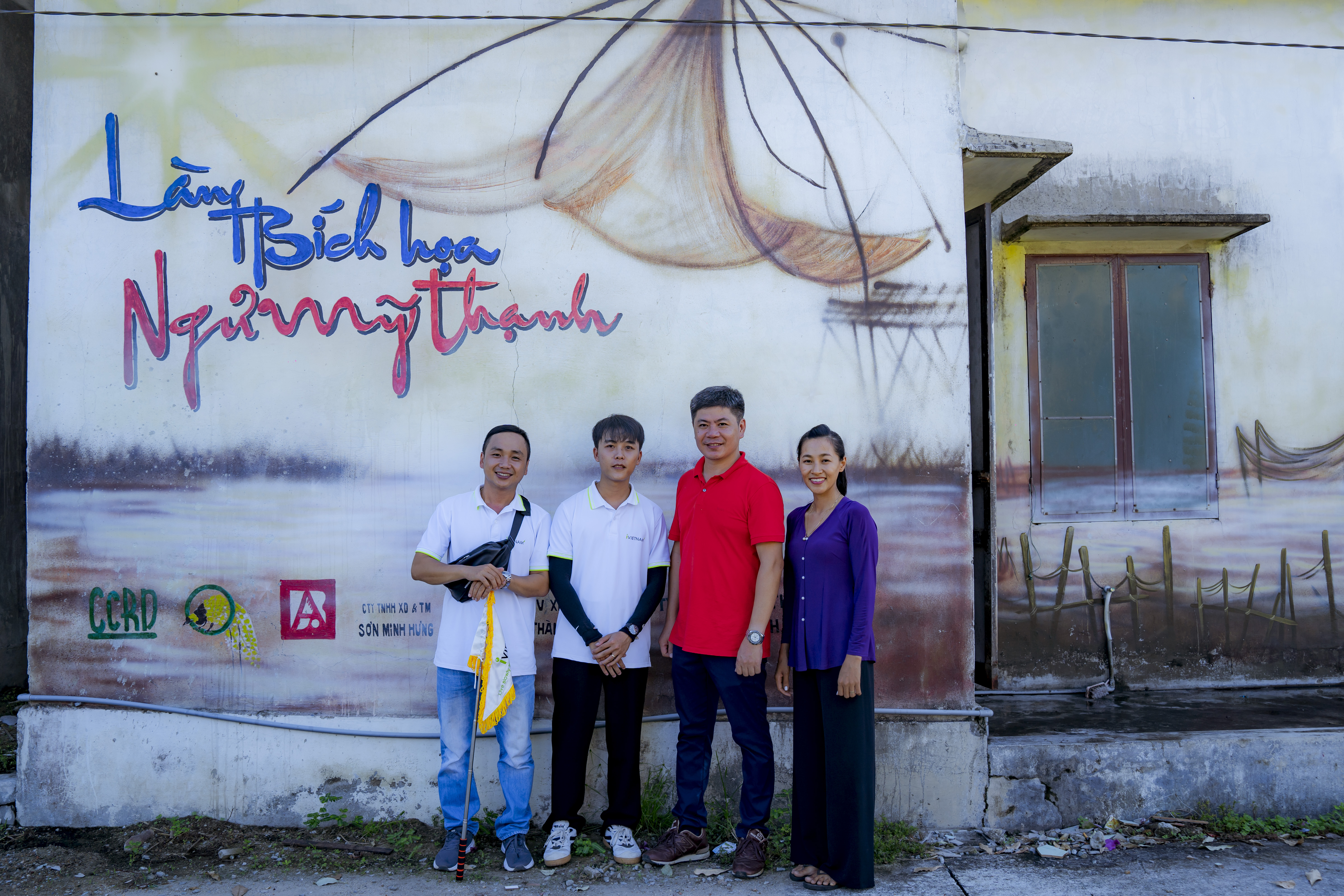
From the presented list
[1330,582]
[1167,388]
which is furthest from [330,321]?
[1330,582]

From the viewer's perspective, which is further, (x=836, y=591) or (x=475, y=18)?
(x=475, y=18)

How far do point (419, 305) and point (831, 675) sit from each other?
281cm

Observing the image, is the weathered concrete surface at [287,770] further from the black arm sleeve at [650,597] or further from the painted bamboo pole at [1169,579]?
the painted bamboo pole at [1169,579]

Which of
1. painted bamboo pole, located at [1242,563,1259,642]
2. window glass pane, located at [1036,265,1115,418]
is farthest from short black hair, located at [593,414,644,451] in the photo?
painted bamboo pole, located at [1242,563,1259,642]

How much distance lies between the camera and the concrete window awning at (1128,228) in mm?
5129

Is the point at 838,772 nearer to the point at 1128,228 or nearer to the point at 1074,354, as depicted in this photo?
the point at 1074,354

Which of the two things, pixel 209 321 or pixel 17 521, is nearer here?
pixel 209 321

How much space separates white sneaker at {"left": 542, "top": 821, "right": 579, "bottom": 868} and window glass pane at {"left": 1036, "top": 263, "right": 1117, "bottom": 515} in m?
3.77

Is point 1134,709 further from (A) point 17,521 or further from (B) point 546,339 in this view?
(A) point 17,521

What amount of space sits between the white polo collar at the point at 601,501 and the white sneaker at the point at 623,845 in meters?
1.48

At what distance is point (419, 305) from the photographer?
14.1 feet

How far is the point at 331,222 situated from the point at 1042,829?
16.0ft

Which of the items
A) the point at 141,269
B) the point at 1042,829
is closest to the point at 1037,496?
the point at 1042,829

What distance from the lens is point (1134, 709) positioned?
194 inches
